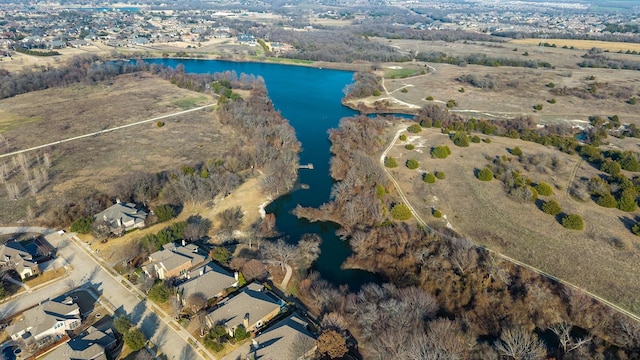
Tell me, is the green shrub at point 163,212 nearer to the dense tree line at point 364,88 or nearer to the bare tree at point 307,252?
the bare tree at point 307,252

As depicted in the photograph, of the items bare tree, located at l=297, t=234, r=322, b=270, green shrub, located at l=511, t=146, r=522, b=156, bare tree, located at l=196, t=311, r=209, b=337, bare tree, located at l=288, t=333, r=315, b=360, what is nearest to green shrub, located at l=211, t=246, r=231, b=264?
bare tree, located at l=196, t=311, r=209, b=337

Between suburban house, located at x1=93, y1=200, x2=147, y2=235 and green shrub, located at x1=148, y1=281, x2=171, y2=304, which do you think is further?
suburban house, located at x1=93, y1=200, x2=147, y2=235

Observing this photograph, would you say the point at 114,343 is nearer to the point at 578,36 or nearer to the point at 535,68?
the point at 535,68

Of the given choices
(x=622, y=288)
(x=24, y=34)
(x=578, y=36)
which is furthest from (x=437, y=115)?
(x=24, y=34)

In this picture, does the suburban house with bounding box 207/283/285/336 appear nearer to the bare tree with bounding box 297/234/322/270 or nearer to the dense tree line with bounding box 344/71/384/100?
the bare tree with bounding box 297/234/322/270

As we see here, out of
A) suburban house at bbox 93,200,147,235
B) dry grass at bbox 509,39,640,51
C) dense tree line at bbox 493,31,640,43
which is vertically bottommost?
suburban house at bbox 93,200,147,235
